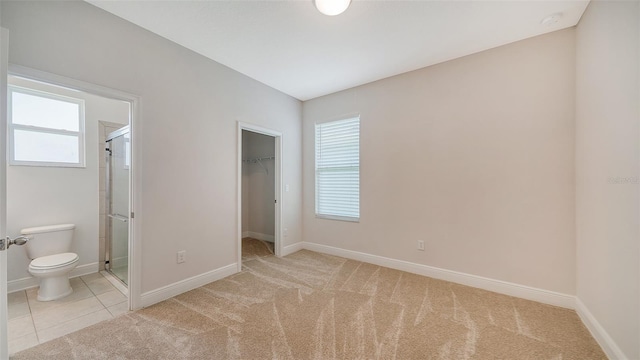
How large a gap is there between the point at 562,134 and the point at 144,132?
407 cm

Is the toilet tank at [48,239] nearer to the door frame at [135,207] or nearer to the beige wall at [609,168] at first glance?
the door frame at [135,207]

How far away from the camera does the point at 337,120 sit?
3795 millimetres

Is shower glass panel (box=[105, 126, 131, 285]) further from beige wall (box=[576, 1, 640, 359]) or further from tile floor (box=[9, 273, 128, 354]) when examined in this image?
beige wall (box=[576, 1, 640, 359])

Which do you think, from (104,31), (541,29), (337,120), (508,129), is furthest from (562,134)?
(104,31)

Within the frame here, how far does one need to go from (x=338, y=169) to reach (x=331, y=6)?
7.66 ft

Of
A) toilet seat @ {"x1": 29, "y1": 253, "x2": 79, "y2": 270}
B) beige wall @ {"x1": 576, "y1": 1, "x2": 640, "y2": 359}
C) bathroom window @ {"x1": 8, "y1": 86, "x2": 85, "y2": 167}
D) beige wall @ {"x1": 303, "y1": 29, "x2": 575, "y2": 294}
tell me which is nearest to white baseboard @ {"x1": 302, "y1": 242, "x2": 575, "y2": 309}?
beige wall @ {"x1": 303, "y1": 29, "x2": 575, "y2": 294}

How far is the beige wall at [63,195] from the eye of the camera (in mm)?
2576

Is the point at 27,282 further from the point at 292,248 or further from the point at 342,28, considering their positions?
the point at 342,28

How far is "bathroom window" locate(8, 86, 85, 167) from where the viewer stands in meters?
2.63

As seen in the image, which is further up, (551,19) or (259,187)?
(551,19)

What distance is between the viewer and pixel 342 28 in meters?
2.22

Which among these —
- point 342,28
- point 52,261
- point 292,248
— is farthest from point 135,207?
point 342,28

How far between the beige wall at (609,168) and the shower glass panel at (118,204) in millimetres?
4138

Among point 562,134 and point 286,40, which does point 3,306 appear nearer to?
point 286,40
